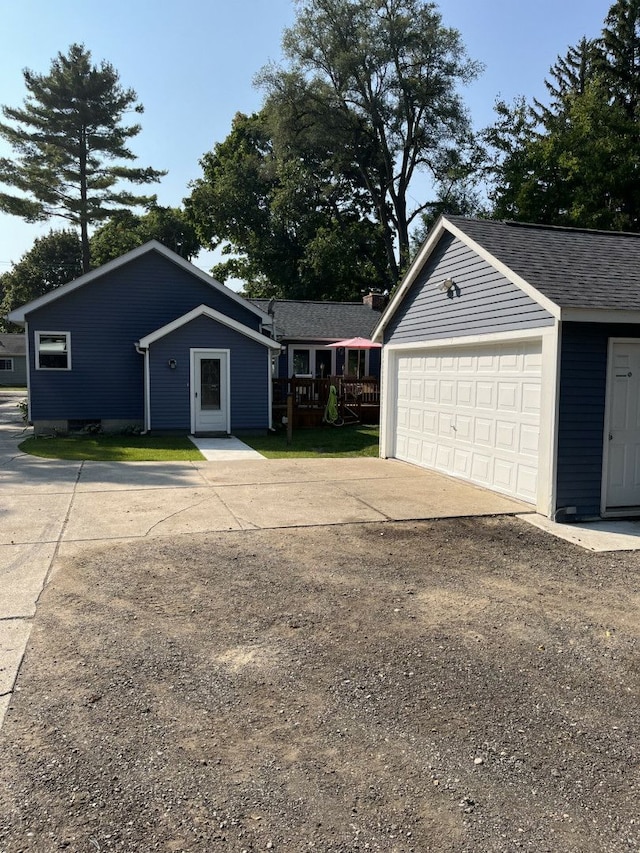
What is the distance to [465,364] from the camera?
10.2m

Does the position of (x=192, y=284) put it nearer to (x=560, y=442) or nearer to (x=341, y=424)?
(x=341, y=424)

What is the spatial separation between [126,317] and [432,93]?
23603 mm

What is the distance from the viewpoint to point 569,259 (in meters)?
8.86

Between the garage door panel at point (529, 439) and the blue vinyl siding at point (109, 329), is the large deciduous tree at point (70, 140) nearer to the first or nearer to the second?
the blue vinyl siding at point (109, 329)

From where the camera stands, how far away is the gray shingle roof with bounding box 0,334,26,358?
154ft

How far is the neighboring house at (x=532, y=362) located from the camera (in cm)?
766

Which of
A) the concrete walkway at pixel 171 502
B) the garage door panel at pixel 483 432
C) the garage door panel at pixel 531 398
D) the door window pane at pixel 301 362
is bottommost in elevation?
the concrete walkway at pixel 171 502

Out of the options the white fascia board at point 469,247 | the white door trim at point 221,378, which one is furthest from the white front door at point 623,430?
the white door trim at point 221,378

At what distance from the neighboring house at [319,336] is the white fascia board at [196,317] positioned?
26.7 ft

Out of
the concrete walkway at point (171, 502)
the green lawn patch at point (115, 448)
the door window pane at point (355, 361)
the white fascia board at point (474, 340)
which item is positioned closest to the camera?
the concrete walkway at point (171, 502)

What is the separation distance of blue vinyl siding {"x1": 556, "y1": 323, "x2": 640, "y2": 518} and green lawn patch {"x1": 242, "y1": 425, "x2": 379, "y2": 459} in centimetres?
634

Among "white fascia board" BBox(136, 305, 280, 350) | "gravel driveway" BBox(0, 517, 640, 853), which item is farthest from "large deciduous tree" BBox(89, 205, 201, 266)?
"gravel driveway" BBox(0, 517, 640, 853)

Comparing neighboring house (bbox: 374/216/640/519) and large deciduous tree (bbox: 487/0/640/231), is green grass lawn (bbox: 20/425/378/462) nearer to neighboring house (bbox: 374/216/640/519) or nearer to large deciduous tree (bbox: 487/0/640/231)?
neighboring house (bbox: 374/216/640/519)

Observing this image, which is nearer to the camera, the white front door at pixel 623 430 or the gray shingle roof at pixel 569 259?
the gray shingle roof at pixel 569 259
